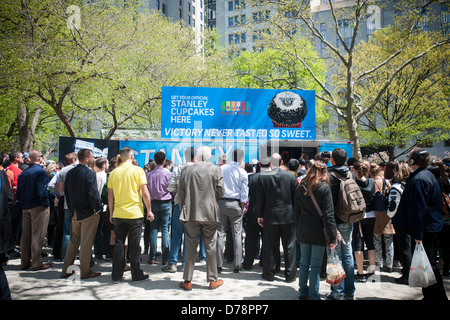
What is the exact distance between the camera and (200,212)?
552 centimetres

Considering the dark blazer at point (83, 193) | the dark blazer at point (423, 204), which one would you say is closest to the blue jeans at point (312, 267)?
the dark blazer at point (423, 204)

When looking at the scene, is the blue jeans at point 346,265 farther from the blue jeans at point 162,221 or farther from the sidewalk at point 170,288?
the blue jeans at point 162,221

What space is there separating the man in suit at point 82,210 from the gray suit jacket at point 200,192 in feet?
5.24

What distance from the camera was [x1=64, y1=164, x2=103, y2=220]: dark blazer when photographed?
5.97 m

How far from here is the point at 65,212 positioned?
22.7ft

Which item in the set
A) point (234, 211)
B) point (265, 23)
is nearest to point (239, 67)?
point (265, 23)

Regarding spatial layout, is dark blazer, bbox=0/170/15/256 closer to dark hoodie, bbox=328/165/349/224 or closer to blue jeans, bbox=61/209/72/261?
blue jeans, bbox=61/209/72/261

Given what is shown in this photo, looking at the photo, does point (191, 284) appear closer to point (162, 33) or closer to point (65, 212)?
point (65, 212)

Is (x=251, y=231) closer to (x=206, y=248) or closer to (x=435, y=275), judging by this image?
(x=206, y=248)

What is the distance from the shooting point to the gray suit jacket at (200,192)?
5.52m

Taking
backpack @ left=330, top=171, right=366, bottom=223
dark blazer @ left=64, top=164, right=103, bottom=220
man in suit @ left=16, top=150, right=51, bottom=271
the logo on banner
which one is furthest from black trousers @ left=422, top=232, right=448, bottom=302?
the logo on banner

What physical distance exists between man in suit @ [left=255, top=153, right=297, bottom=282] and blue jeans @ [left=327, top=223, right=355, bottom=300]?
3.82 feet

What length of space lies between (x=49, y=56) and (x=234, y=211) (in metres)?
11.0
